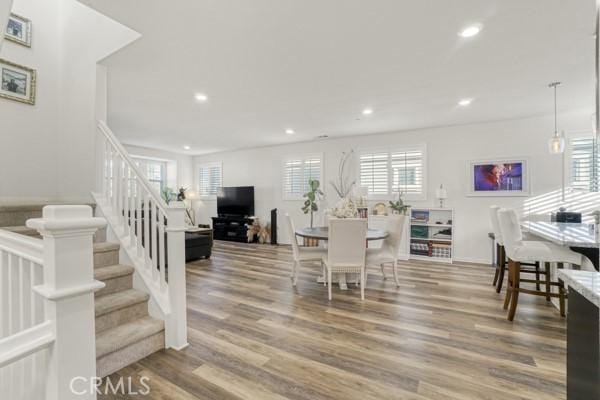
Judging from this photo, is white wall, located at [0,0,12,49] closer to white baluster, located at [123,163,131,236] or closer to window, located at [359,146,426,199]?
white baluster, located at [123,163,131,236]

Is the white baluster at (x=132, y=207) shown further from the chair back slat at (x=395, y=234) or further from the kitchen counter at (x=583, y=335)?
the chair back slat at (x=395, y=234)

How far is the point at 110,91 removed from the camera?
146 inches

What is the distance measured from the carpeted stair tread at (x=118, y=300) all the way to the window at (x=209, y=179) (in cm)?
614

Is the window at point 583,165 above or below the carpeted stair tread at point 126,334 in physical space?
above

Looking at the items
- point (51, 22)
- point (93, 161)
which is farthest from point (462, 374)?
point (51, 22)

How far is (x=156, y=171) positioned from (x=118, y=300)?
21.9 ft

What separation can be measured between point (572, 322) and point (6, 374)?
7.50 ft

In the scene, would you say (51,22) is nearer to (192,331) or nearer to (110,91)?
(110,91)

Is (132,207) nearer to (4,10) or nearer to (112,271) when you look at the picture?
(112,271)

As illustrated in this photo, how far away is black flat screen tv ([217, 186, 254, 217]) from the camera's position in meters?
7.65

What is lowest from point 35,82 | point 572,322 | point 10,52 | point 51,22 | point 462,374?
point 462,374

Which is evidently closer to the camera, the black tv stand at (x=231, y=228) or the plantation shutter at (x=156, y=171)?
the black tv stand at (x=231, y=228)

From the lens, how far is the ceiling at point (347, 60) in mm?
2102

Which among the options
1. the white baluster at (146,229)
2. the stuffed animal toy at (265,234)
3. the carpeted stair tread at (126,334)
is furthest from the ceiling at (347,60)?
the stuffed animal toy at (265,234)
